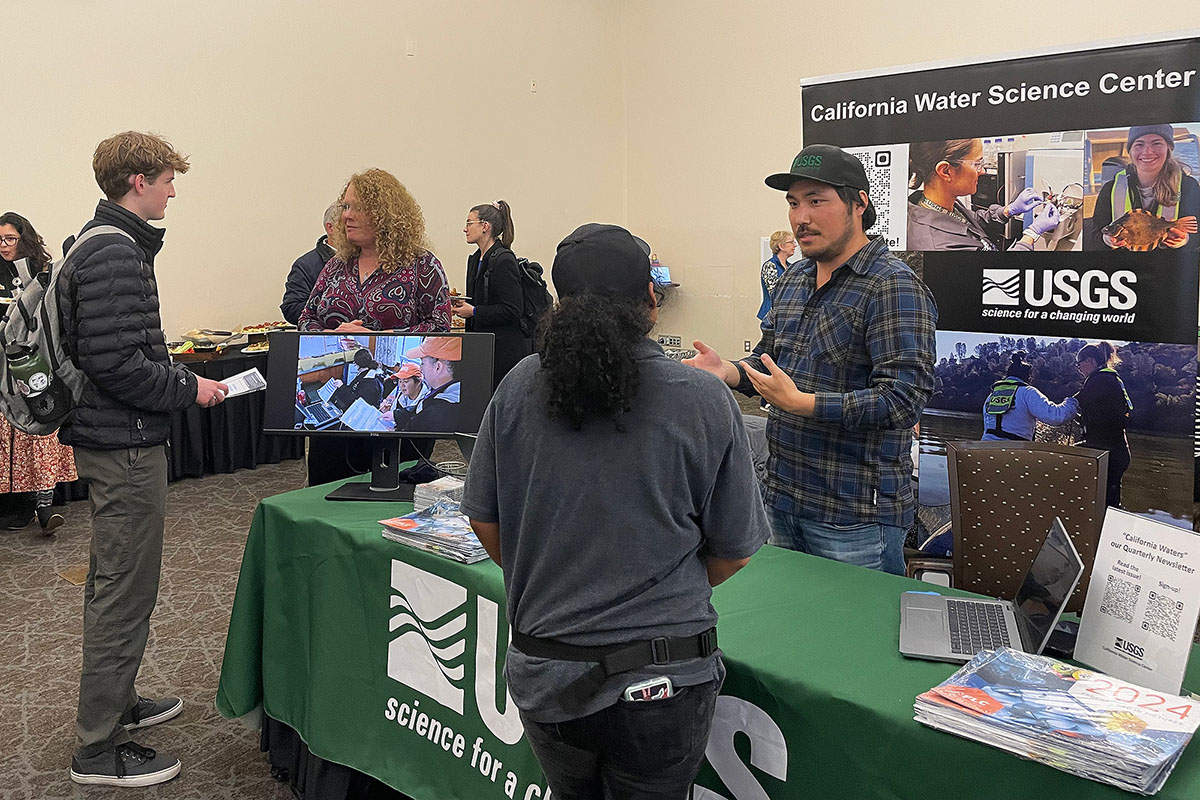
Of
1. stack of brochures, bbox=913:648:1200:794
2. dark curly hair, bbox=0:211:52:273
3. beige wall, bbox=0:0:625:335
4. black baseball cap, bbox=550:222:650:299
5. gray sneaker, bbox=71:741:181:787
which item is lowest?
gray sneaker, bbox=71:741:181:787

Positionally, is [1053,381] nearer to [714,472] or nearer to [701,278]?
[714,472]

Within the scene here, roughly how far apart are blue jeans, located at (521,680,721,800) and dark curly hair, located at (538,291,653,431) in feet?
1.26

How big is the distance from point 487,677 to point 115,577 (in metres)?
1.07

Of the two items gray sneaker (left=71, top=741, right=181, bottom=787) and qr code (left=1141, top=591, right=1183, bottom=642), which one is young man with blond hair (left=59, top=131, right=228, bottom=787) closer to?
gray sneaker (left=71, top=741, right=181, bottom=787)

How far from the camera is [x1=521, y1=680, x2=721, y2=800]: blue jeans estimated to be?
4.32 feet

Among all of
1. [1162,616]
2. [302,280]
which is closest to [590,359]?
[1162,616]

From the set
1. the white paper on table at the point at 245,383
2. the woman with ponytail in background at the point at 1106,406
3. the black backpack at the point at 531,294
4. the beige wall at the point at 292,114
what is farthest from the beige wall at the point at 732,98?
the white paper on table at the point at 245,383

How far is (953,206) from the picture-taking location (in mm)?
3383

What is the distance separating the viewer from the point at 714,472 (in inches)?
50.9

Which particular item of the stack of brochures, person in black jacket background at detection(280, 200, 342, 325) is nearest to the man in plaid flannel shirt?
the stack of brochures

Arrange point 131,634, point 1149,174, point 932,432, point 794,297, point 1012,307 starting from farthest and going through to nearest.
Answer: point 932,432 → point 1012,307 → point 1149,174 → point 131,634 → point 794,297

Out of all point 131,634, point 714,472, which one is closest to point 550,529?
point 714,472

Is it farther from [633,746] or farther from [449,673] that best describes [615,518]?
[449,673]

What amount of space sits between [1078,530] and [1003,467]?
7.5 inches
